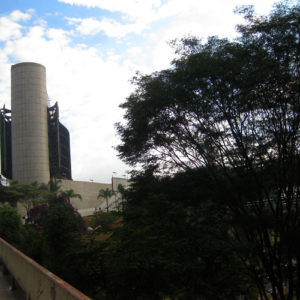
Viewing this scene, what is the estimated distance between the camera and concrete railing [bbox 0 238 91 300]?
15.1 feet

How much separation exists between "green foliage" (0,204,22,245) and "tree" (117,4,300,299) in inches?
424

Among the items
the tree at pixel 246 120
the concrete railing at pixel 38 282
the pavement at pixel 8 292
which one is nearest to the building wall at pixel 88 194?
the tree at pixel 246 120

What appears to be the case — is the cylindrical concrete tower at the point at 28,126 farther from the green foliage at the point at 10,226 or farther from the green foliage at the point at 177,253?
the green foliage at the point at 177,253

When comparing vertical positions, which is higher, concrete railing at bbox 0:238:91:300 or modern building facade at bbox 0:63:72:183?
modern building facade at bbox 0:63:72:183

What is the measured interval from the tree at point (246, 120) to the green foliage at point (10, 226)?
35.3 ft

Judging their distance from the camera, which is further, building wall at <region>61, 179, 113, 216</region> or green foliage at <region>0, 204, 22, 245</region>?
building wall at <region>61, 179, 113, 216</region>

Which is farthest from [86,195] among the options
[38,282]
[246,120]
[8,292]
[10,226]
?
[38,282]

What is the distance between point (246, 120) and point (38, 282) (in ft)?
34.2

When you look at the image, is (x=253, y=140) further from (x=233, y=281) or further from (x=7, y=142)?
(x=7, y=142)

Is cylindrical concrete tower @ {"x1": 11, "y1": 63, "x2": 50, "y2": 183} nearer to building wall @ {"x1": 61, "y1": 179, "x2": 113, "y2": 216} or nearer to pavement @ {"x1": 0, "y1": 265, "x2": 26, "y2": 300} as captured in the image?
building wall @ {"x1": 61, "y1": 179, "x2": 113, "y2": 216}

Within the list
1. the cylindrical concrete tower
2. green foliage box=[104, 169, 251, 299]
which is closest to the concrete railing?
green foliage box=[104, 169, 251, 299]

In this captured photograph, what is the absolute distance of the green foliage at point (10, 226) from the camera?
2036 centimetres

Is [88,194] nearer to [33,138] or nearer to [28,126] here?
[33,138]

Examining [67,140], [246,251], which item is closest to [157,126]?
[246,251]
